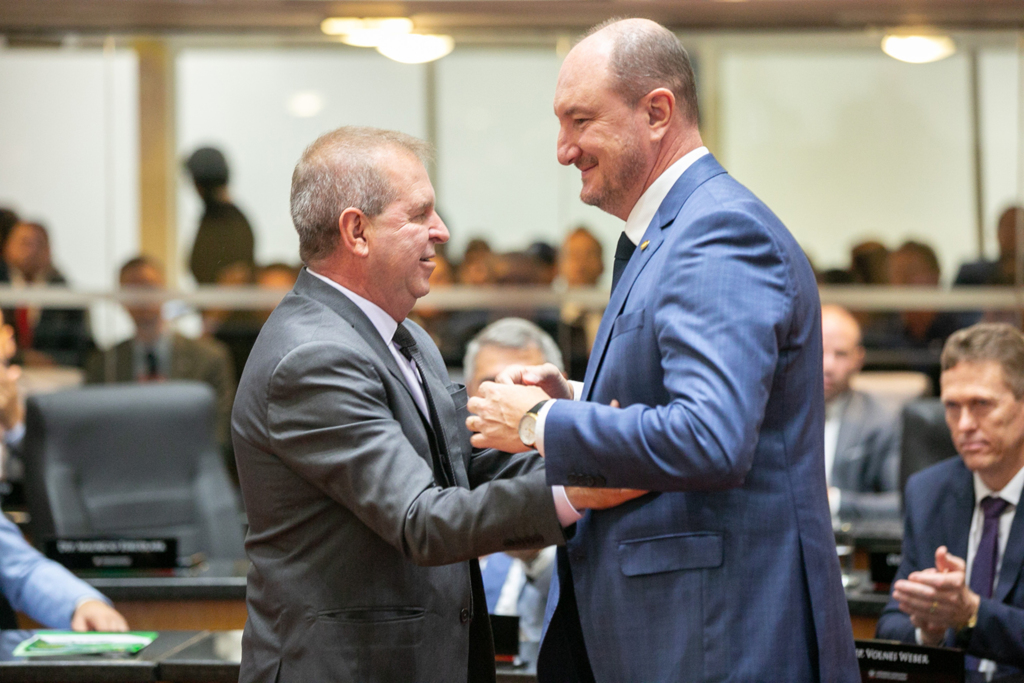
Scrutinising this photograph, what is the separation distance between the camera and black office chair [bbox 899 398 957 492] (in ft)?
12.2

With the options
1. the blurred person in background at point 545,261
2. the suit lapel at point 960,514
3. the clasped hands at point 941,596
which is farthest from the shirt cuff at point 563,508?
the blurred person in background at point 545,261

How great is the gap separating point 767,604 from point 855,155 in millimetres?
4268

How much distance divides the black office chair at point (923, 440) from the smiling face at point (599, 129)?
8.36 ft

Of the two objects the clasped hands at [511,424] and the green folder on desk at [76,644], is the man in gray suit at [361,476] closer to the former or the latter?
the clasped hands at [511,424]

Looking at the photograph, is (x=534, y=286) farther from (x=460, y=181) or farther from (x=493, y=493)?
(x=493, y=493)

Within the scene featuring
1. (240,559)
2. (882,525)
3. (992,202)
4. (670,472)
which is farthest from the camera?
(992,202)

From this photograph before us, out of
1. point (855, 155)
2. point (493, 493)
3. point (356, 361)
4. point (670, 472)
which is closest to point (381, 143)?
point (356, 361)

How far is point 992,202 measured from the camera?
515cm

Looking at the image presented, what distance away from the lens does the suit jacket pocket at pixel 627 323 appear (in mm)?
1432

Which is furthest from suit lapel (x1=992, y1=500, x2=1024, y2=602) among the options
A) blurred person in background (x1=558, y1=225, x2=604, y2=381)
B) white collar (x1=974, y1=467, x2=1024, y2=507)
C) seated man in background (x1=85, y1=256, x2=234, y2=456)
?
seated man in background (x1=85, y1=256, x2=234, y2=456)

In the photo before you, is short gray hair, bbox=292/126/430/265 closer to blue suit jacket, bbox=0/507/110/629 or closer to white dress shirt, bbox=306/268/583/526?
white dress shirt, bbox=306/268/583/526

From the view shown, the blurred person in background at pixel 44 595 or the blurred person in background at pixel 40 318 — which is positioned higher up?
the blurred person in background at pixel 40 318

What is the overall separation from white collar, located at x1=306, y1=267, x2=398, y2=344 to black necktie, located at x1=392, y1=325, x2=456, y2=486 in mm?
37

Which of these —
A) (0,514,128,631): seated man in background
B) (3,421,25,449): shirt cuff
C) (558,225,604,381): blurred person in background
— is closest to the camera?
(0,514,128,631): seated man in background
